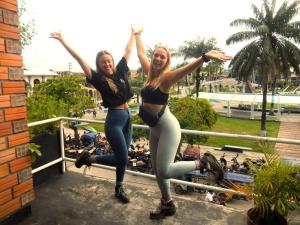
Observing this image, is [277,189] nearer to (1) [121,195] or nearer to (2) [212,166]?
(2) [212,166]

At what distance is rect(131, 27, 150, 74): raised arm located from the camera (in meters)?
2.58

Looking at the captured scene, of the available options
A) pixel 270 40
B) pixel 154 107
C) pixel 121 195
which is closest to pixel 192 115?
pixel 270 40

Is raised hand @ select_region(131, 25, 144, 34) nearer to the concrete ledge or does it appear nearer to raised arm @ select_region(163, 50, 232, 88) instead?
raised arm @ select_region(163, 50, 232, 88)

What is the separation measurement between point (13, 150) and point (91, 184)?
1210 mm

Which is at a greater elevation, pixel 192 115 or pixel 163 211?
pixel 163 211

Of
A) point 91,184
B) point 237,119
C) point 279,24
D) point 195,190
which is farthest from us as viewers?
point 237,119

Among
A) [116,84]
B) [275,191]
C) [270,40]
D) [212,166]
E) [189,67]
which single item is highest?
[270,40]

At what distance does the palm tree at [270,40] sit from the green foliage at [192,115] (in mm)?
5375

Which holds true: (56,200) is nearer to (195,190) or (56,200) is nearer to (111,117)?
(111,117)

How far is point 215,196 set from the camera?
28.5 ft

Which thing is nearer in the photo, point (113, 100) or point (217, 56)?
point (217, 56)

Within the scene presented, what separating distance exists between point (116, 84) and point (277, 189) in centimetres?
162

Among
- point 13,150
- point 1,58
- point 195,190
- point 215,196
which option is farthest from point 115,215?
point 195,190

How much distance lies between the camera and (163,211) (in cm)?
254
